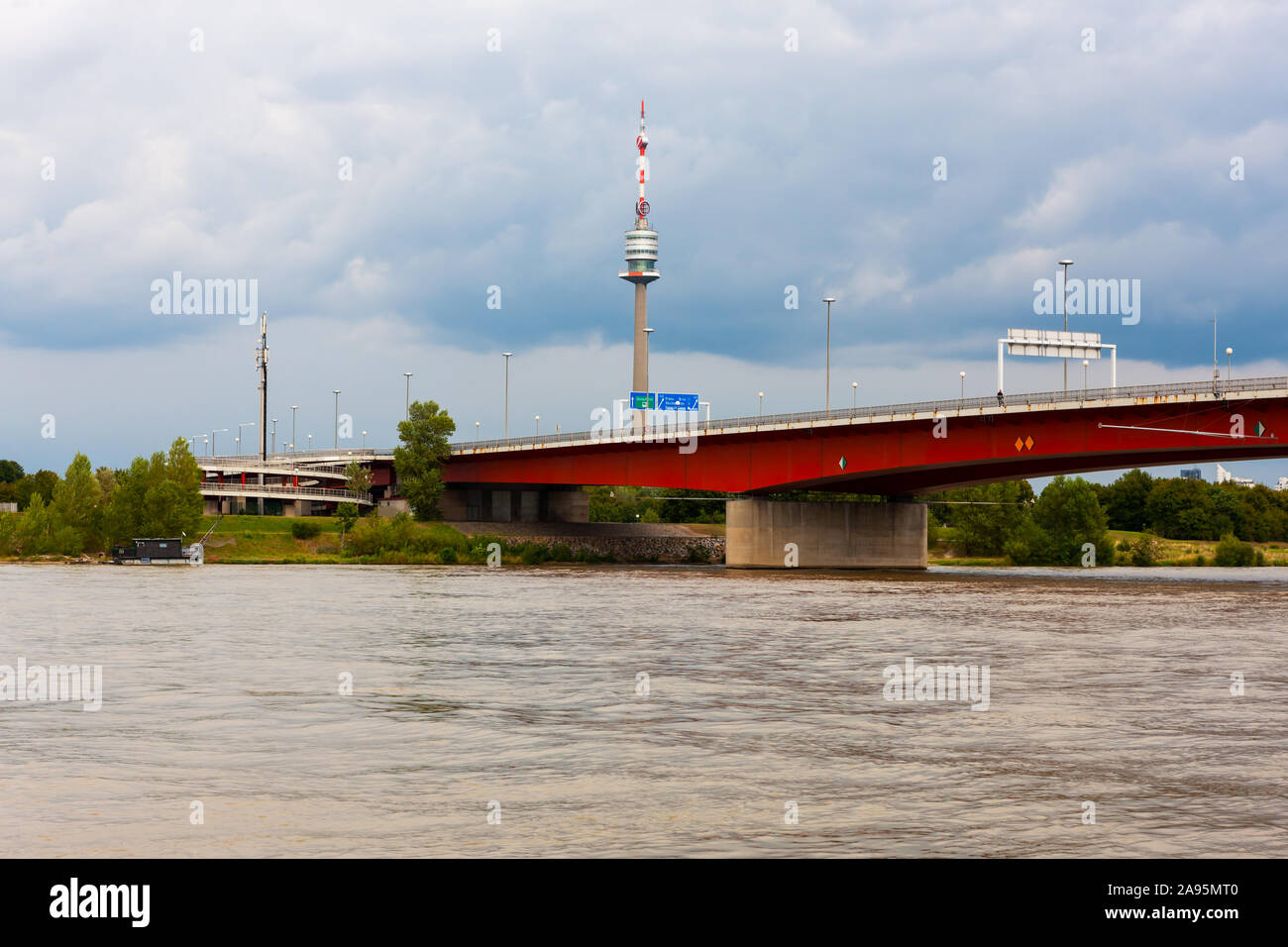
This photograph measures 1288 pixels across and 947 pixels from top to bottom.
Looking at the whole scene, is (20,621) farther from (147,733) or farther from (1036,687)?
(1036,687)

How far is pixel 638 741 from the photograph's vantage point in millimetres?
21469

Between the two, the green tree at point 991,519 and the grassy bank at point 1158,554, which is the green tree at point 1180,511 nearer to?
the grassy bank at point 1158,554

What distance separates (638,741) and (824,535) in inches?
3441

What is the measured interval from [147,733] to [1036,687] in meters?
18.0

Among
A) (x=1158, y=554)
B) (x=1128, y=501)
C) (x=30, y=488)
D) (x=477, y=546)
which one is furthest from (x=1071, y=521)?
(x=30, y=488)

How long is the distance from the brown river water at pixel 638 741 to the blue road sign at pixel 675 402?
86684mm

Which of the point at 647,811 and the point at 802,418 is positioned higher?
the point at 802,418

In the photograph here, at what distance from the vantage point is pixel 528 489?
139m

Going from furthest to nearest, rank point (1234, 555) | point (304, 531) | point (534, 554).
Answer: point (1234, 555), point (304, 531), point (534, 554)

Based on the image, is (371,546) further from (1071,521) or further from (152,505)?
(1071,521)

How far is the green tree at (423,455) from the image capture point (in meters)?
127

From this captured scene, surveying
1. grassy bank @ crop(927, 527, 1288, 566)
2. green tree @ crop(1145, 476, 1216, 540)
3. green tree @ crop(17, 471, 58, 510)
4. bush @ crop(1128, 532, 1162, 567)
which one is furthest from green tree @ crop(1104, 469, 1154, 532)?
green tree @ crop(17, 471, 58, 510)
